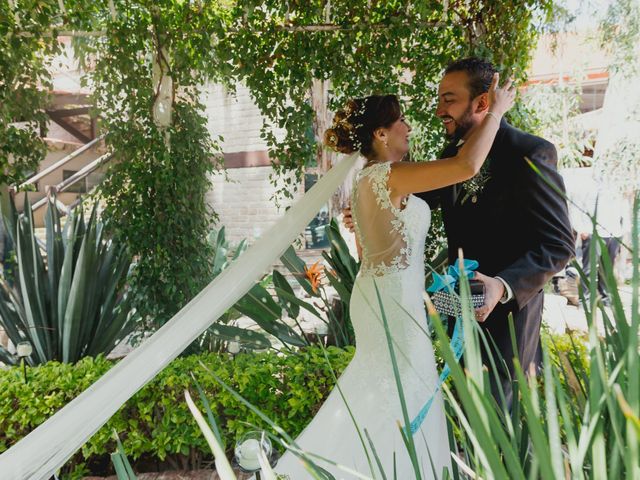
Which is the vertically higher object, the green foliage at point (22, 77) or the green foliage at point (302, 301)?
the green foliage at point (22, 77)

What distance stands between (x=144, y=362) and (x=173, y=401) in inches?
26.7

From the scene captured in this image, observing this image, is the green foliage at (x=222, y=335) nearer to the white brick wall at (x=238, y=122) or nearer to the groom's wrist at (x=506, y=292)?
the groom's wrist at (x=506, y=292)

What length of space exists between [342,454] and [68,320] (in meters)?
1.98

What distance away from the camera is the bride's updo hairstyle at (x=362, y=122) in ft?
7.73

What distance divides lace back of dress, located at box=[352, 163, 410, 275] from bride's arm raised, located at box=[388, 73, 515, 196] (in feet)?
0.48

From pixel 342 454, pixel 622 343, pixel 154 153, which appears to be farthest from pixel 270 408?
pixel 622 343

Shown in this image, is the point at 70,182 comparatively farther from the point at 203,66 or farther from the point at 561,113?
the point at 561,113

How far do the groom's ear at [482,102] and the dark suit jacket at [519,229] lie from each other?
0.32ft

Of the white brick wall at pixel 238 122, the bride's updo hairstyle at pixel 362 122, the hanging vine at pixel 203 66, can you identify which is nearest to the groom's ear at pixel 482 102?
the bride's updo hairstyle at pixel 362 122

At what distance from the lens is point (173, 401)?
278 cm

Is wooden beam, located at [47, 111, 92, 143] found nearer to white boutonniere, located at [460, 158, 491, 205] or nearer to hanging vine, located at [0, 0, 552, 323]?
hanging vine, located at [0, 0, 552, 323]

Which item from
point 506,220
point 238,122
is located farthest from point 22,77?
point 238,122

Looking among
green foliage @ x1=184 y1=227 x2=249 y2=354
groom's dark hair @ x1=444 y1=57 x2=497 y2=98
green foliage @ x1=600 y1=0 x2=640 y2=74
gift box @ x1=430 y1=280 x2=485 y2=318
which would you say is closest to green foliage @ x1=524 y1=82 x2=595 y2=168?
green foliage @ x1=600 y1=0 x2=640 y2=74

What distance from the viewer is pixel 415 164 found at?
209 cm
